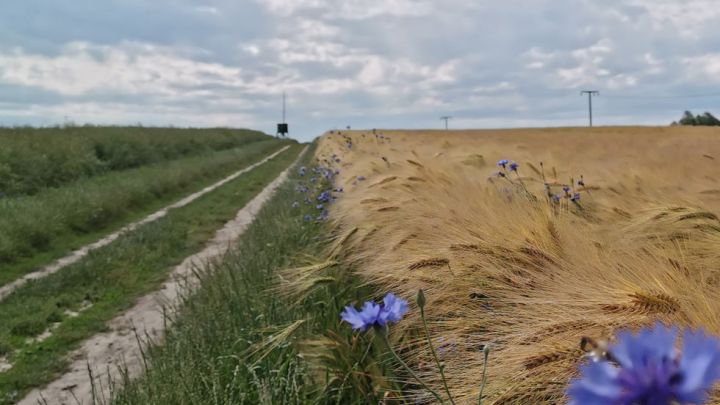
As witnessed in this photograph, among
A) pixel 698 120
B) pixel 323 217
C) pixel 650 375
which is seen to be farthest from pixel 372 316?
pixel 698 120

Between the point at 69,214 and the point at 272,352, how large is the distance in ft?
27.9

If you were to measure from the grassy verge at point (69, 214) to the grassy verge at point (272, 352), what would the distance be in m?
5.13

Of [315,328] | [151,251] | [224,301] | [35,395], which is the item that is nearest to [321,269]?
[315,328]

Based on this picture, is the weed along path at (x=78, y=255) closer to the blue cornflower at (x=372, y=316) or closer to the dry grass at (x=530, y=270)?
the dry grass at (x=530, y=270)

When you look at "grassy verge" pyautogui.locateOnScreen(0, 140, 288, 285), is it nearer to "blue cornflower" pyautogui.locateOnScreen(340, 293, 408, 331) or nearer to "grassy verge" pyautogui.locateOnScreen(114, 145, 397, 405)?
"grassy verge" pyautogui.locateOnScreen(114, 145, 397, 405)

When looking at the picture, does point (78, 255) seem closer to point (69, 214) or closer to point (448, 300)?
point (69, 214)

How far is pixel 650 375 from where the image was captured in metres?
0.50

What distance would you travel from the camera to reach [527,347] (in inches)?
50.9

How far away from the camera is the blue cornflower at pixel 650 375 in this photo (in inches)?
18.4

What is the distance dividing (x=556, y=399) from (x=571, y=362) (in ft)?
0.26

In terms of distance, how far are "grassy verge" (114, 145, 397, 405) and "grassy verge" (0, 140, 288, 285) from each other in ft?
16.8

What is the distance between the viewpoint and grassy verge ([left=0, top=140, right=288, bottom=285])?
839 cm

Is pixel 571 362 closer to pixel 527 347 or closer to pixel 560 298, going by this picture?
pixel 527 347

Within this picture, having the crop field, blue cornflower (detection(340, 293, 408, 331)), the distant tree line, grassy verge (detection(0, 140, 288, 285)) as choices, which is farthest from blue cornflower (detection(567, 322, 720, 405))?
the distant tree line
